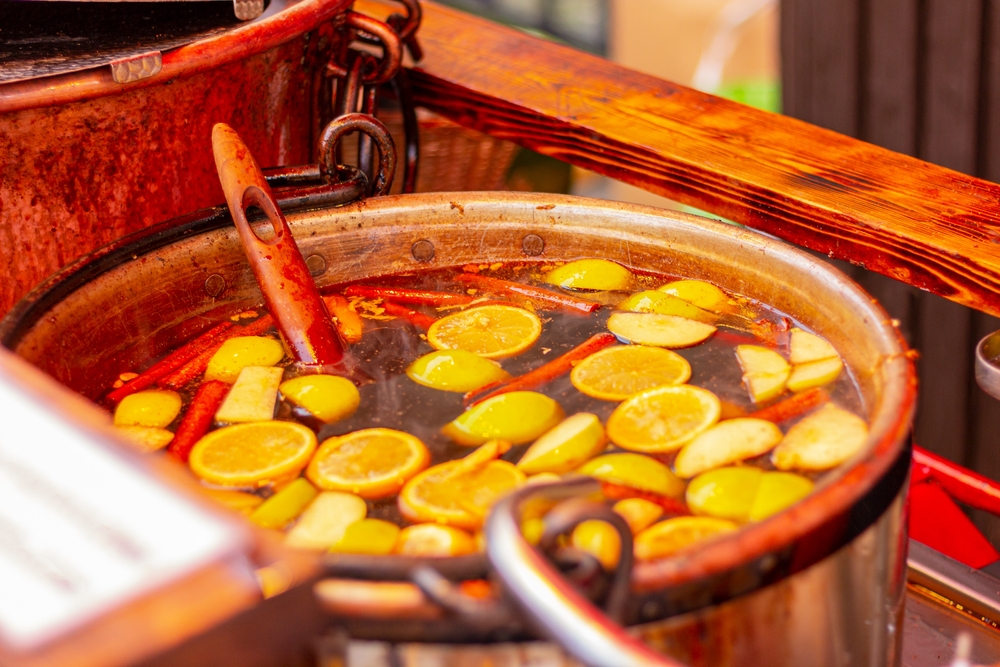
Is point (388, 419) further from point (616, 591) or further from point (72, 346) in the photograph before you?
point (616, 591)

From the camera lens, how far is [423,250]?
4.67ft

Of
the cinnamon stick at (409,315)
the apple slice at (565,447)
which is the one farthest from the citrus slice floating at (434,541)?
the cinnamon stick at (409,315)

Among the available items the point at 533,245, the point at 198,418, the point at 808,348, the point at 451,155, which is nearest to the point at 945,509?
the point at 808,348

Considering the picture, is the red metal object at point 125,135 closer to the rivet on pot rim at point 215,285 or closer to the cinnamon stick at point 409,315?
the rivet on pot rim at point 215,285

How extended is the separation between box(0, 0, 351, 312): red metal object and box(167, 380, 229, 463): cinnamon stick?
0.34 metres

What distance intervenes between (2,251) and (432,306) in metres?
0.58

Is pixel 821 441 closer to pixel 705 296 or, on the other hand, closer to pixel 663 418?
pixel 663 418

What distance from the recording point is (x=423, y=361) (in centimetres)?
123

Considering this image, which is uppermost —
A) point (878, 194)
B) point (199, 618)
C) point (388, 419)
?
point (199, 618)

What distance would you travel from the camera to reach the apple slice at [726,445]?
102 cm

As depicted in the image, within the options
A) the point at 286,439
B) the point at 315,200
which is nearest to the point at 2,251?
the point at 315,200

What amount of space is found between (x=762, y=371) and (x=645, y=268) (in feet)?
0.89

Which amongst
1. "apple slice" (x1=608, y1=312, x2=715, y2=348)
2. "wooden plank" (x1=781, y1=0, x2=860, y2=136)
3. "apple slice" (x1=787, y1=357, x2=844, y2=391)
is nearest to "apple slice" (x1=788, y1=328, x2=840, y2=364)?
"apple slice" (x1=787, y1=357, x2=844, y2=391)

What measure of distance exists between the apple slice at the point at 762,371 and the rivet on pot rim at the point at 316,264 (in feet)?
1.93
